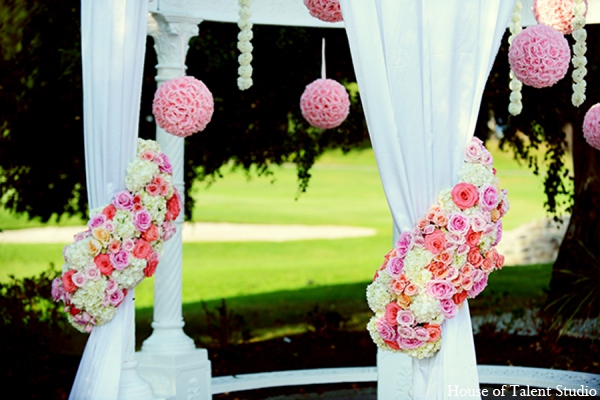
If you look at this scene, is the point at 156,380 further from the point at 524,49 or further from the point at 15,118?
the point at 15,118

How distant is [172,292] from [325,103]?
1718 mm

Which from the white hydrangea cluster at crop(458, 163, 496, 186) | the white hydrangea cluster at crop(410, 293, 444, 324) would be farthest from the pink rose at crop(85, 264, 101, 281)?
the white hydrangea cluster at crop(458, 163, 496, 186)

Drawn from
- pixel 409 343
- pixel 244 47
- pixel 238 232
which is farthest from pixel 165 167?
pixel 238 232

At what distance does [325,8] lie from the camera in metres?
5.26

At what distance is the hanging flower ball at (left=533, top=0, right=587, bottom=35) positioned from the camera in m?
5.16

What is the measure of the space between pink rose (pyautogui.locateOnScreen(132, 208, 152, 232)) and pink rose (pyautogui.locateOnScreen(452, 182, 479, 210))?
162 centimetres

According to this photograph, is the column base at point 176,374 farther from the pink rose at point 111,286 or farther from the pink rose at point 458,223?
the pink rose at point 458,223

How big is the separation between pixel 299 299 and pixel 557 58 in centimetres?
1081

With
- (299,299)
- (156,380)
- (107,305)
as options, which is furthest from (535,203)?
(107,305)

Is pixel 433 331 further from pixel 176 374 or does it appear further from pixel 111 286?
pixel 176 374

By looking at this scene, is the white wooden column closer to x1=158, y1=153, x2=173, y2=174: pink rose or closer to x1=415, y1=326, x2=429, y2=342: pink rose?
x1=158, y1=153, x2=173, y2=174: pink rose

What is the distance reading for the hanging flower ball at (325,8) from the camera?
524 cm

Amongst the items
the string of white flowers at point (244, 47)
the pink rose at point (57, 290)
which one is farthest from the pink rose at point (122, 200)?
the string of white flowers at point (244, 47)

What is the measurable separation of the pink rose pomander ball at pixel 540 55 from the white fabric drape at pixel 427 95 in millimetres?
919
